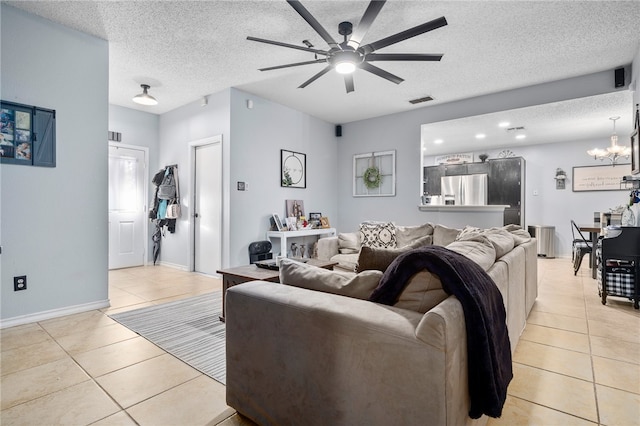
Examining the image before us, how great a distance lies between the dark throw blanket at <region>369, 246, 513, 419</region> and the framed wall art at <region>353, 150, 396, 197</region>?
4364 mm

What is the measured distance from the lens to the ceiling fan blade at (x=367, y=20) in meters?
2.05

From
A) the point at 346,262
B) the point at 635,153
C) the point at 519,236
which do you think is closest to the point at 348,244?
the point at 346,262

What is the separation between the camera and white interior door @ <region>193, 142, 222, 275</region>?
4719 mm

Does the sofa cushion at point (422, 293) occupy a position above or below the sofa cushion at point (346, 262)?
above

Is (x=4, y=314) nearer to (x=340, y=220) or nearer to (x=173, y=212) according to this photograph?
(x=173, y=212)

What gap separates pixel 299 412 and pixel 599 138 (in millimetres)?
8357

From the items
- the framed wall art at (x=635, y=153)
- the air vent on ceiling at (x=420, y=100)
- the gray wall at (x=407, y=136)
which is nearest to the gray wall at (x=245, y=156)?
the gray wall at (x=407, y=136)

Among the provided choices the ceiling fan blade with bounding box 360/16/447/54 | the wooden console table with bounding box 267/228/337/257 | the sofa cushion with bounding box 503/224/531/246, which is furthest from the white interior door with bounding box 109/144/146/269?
the sofa cushion with bounding box 503/224/531/246

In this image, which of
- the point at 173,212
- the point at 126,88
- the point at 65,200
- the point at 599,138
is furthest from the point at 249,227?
the point at 599,138

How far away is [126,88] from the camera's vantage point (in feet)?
14.7

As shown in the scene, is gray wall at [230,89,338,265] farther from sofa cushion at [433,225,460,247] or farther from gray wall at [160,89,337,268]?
sofa cushion at [433,225,460,247]

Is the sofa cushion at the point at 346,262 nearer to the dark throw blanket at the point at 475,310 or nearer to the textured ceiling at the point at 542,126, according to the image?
the dark throw blanket at the point at 475,310

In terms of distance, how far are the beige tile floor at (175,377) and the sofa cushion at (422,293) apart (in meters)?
0.88

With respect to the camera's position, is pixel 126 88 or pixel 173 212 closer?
pixel 126 88
